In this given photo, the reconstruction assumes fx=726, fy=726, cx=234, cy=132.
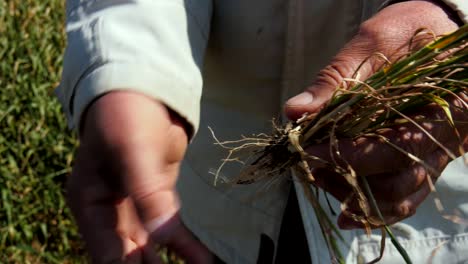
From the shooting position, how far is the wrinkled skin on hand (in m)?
0.89

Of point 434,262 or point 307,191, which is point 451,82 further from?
point 434,262

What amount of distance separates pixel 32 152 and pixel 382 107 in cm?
184

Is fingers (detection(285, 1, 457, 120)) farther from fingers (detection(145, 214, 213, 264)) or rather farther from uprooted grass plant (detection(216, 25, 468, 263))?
fingers (detection(145, 214, 213, 264))

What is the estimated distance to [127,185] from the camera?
0.86 metres

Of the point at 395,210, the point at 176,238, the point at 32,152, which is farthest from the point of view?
the point at 32,152

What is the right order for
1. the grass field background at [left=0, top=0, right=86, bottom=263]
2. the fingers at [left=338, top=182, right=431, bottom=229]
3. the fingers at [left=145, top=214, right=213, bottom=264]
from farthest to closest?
the grass field background at [left=0, top=0, right=86, bottom=263] → the fingers at [left=338, top=182, right=431, bottom=229] → the fingers at [left=145, top=214, right=213, bottom=264]

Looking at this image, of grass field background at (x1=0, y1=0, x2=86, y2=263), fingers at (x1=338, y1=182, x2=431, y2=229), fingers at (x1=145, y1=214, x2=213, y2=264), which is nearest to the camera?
fingers at (x1=145, y1=214, x2=213, y2=264)

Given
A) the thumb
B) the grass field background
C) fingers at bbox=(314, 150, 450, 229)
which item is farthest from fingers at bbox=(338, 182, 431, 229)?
A: the grass field background

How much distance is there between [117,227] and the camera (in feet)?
2.94

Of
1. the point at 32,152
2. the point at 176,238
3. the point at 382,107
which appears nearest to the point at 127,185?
the point at 176,238

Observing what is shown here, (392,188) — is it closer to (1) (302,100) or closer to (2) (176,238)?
(1) (302,100)

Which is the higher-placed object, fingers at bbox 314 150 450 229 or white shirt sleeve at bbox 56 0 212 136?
white shirt sleeve at bbox 56 0 212 136

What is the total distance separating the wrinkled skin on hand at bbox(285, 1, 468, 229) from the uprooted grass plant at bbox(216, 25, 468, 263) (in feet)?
0.03

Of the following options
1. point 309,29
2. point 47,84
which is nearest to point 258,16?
point 309,29
